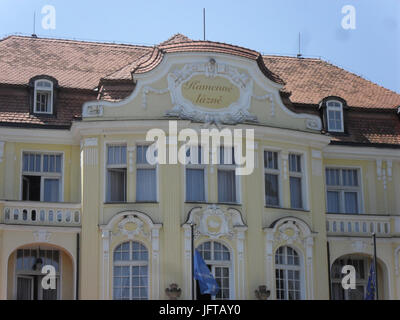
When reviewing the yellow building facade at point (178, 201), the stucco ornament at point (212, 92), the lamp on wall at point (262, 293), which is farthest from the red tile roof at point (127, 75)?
the lamp on wall at point (262, 293)

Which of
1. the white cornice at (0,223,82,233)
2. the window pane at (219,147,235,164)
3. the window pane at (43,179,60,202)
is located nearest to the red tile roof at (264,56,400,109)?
the window pane at (219,147,235,164)

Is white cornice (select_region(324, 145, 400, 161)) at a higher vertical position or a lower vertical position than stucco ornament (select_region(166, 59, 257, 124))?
lower

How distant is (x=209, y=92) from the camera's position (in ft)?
113

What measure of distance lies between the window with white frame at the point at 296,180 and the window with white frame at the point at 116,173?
18.6 feet

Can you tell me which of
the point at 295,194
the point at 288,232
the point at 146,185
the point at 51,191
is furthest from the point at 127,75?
the point at 288,232

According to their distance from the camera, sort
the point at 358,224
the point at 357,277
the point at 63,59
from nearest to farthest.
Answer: the point at 358,224, the point at 357,277, the point at 63,59

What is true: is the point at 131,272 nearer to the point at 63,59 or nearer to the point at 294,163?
the point at 294,163

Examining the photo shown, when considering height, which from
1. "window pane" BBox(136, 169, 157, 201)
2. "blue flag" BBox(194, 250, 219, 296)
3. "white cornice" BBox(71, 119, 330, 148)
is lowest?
"blue flag" BBox(194, 250, 219, 296)

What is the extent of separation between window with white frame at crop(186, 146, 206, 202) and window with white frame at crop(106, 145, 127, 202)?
2.08 meters

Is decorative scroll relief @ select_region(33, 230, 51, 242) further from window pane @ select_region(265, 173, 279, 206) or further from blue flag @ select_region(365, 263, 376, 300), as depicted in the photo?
blue flag @ select_region(365, 263, 376, 300)

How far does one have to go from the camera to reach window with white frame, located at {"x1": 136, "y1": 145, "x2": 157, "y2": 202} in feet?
110


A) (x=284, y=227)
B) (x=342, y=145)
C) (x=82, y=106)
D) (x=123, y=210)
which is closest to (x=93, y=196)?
(x=123, y=210)

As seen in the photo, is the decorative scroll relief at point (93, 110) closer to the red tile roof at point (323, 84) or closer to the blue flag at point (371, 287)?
the red tile roof at point (323, 84)

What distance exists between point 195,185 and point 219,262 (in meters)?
2.66
